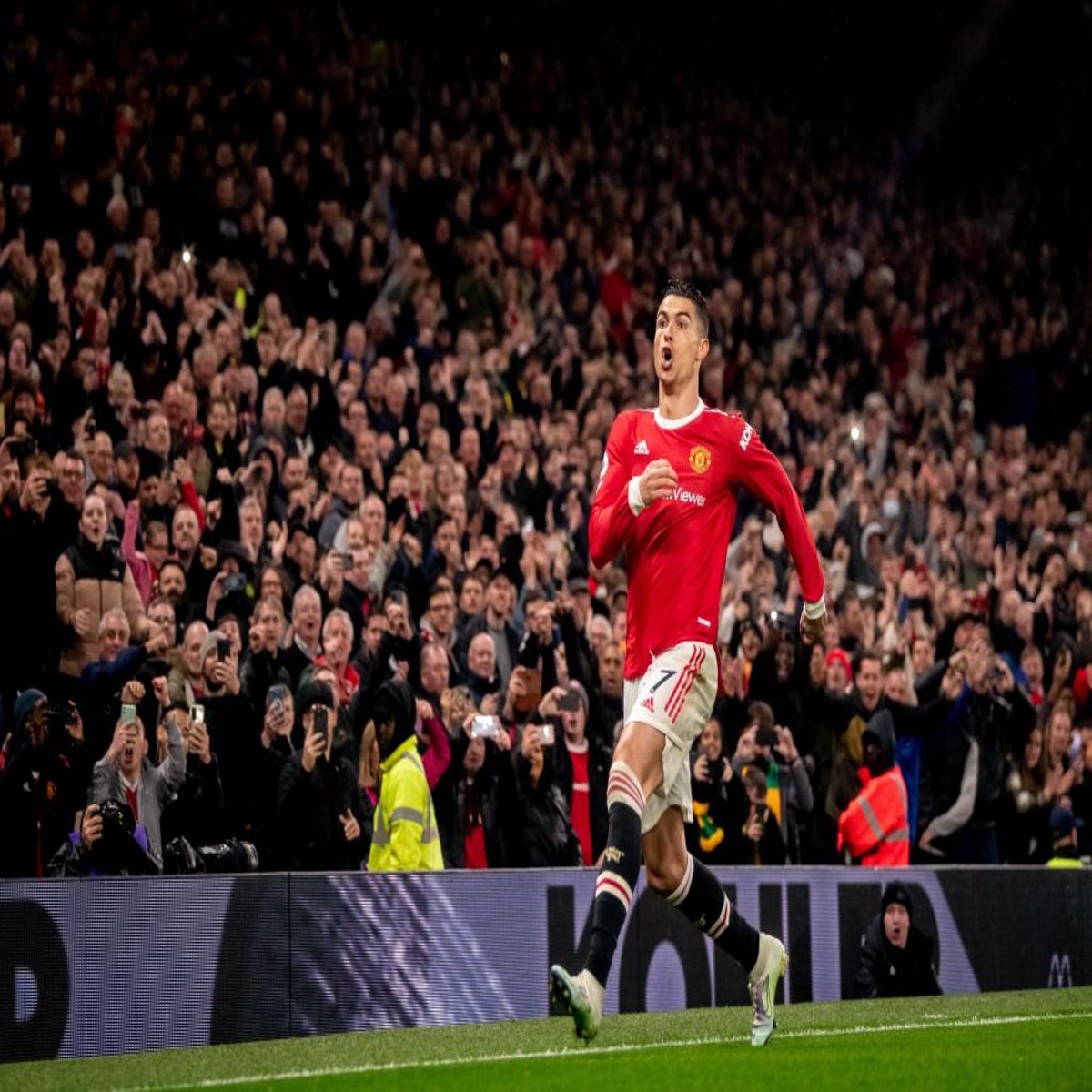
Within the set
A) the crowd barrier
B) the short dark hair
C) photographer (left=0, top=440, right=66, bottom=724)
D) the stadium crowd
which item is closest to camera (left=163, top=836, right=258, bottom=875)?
the stadium crowd

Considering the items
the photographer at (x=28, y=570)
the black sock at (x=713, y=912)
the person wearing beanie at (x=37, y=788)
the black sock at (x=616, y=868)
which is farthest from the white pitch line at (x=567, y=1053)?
the photographer at (x=28, y=570)

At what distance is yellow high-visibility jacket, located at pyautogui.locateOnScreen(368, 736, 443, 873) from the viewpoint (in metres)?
10.2

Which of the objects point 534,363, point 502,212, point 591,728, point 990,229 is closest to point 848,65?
point 990,229

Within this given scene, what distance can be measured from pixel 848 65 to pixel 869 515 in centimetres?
1116

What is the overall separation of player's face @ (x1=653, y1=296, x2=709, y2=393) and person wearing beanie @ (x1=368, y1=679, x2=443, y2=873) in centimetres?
321

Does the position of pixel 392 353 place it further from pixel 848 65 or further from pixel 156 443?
pixel 848 65

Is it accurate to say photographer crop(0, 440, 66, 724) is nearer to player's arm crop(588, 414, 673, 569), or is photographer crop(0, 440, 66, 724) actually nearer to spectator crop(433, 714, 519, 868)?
spectator crop(433, 714, 519, 868)

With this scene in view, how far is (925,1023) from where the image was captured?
28.9 feet

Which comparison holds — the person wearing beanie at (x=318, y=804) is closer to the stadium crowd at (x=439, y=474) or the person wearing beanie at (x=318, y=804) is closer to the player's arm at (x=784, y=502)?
the stadium crowd at (x=439, y=474)

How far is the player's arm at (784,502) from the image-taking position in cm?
767

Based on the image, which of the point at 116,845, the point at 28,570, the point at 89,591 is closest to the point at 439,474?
the point at 89,591

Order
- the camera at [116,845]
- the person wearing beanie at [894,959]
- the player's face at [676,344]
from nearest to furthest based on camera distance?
Result: the player's face at [676,344] → the camera at [116,845] → the person wearing beanie at [894,959]

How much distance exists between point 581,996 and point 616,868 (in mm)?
558

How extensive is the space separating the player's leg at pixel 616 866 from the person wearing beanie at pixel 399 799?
3.02 m
